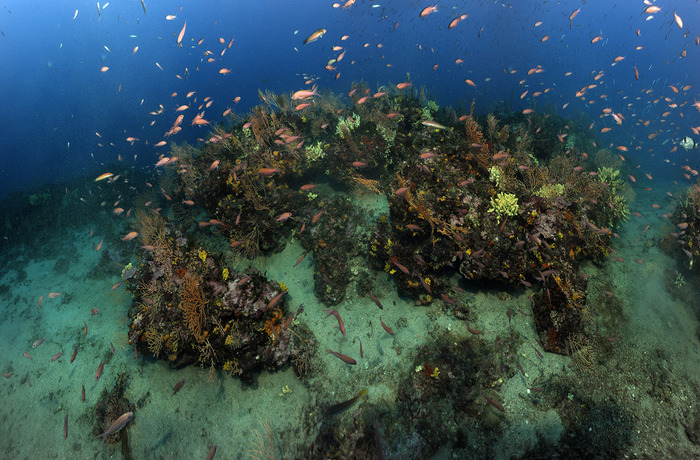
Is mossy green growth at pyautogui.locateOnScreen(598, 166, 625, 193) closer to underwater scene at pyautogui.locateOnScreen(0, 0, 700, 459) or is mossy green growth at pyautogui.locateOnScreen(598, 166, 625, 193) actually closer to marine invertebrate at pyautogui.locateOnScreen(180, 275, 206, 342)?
underwater scene at pyautogui.locateOnScreen(0, 0, 700, 459)

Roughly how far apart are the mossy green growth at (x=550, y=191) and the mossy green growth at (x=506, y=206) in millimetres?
1330

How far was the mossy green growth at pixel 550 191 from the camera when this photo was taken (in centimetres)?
654

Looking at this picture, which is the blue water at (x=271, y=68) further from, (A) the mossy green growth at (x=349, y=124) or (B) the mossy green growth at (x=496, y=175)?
(B) the mossy green growth at (x=496, y=175)

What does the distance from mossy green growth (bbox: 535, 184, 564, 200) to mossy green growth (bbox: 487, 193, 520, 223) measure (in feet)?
4.36

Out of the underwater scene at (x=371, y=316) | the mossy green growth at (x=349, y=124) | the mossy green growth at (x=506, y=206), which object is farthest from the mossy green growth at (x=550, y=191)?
the mossy green growth at (x=349, y=124)

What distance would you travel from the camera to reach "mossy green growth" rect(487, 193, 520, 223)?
579 cm

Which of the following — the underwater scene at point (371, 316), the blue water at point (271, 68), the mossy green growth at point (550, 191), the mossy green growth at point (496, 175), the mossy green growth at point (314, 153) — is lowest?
the blue water at point (271, 68)

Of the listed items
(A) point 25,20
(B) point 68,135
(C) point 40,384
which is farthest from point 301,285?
(A) point 25,20

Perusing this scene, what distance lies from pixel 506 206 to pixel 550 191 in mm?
1821

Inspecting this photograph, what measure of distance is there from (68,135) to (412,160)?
5394cm

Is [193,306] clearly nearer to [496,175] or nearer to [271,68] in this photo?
[496,175]

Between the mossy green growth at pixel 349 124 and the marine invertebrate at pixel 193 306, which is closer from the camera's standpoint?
the marine invertebrate at pixel 193 306

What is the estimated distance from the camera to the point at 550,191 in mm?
6555

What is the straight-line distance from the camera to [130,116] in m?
42.3
